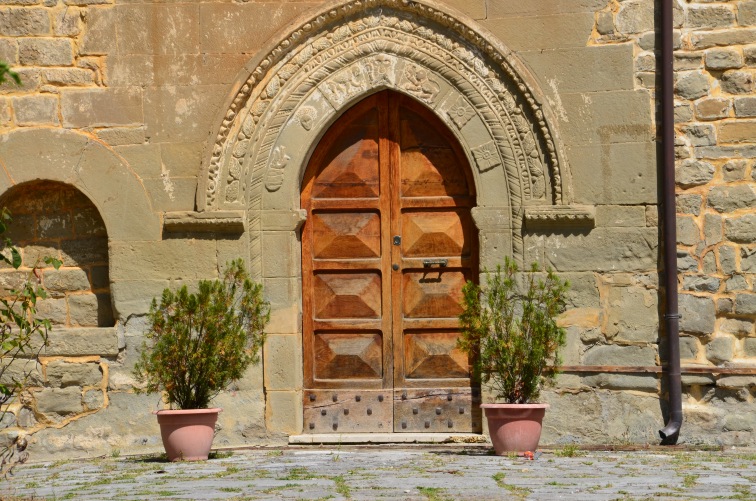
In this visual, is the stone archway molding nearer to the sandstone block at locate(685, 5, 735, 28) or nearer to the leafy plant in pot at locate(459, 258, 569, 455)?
the leafy plant in pot at locate(459, 258, 569, 455)

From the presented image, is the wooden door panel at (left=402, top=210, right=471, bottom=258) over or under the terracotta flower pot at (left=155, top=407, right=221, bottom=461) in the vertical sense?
over

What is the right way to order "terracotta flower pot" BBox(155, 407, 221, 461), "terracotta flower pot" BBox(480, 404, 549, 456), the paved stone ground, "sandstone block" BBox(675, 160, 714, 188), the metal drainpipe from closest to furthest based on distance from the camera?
the paved stone ground < "terracotta flower pot" BBox(480, 404, 549, 456) < "terracotta flower pot" BBox(155, 407, 221, 461) < the metal drainpipe < "sandstone block" BBox(675, 160, 714, 188)

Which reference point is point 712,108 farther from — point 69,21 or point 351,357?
point 69,21

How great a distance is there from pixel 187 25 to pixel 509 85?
2.38m

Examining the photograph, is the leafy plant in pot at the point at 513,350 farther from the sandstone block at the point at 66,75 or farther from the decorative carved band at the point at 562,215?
the sandstone block at the point at 66,75

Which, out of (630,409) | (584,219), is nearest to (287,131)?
(584,219)

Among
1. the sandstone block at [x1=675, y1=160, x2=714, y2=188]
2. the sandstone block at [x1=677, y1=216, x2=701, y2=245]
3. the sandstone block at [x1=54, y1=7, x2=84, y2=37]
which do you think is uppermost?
the sandstone block at [x1=54, y1=7, x2=84, y2=37]

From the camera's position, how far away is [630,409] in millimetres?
8859

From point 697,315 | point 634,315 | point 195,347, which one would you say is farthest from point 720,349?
point 195,347

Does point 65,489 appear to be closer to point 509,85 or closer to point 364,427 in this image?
point 364,427

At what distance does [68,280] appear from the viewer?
9.42 m

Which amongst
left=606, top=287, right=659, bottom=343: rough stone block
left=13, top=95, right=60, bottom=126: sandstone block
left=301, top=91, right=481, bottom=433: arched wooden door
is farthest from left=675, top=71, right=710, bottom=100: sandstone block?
left=13, top=95, right=60, bottom=126: sandstone block

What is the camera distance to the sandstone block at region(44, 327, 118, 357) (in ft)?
30.1

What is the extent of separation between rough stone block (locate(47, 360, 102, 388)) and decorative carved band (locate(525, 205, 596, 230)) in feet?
Result: 10.8
